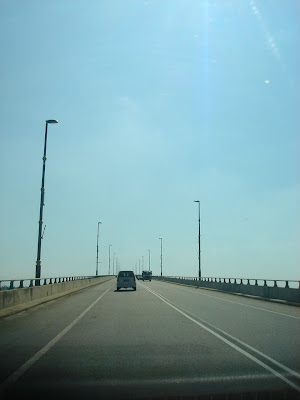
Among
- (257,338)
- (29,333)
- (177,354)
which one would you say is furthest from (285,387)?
(29,333)

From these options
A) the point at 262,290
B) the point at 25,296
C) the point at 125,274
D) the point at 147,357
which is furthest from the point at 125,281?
the point at 147,357

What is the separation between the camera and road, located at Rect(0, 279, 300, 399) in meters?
7.02

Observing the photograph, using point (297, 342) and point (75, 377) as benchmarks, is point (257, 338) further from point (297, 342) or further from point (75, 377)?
point (75, 377)

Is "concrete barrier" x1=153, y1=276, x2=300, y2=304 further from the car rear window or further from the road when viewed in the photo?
→ the road

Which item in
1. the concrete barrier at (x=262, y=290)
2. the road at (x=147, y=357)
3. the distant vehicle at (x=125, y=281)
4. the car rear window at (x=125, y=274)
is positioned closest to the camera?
the road at (x=147, y=357)

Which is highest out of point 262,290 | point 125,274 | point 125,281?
point 125,274

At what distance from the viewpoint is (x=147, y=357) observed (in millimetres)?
9391

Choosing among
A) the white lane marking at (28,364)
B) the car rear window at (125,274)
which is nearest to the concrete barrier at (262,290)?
the car rear window at (125,274)

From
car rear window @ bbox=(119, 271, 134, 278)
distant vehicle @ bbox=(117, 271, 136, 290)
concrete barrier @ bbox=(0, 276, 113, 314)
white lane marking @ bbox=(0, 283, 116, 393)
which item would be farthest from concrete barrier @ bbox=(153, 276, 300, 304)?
white lane marking @ bbox=(0, 283, 116, 393)

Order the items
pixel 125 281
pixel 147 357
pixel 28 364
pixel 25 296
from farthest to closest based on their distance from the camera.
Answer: pixel 125 281 → pixel 25 296 → pixel 147 357 → pixel 28 364

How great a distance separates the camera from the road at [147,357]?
7016mm

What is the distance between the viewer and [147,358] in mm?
9281

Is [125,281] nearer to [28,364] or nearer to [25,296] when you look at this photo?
[25,296]

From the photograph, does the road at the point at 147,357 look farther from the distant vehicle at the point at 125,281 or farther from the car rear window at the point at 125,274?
the car rear window at the point at 125,274
